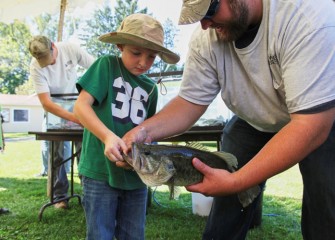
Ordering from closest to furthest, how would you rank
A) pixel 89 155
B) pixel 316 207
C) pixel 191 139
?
pixel 316 207 < pixel 89 155 < pixel 191 139

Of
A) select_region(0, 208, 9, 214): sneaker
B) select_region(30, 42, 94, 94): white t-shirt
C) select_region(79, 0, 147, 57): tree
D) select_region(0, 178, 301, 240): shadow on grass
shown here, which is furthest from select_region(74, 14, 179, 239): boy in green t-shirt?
select_region(79, 0, 147, 57): tree

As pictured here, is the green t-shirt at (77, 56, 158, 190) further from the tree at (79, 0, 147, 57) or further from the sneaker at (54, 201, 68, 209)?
the tree at (79, 0, 147, 57)

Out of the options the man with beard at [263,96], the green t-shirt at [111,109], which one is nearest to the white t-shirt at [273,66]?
the man with beard at [263,96]

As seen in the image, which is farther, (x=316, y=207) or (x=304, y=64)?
(x=316, y=207)

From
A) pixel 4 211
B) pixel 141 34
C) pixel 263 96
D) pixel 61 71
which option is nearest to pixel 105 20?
pixel 61 71

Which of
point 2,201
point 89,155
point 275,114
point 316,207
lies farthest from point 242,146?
point 2,201

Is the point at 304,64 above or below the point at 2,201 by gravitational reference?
above

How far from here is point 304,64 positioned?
1.38 m

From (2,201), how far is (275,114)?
4063 millimetres

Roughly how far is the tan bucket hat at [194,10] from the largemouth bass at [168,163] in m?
0.59

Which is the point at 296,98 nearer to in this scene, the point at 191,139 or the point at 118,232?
the point at 118,232

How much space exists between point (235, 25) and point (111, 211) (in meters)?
1.20

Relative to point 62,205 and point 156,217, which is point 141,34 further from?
point 62,205

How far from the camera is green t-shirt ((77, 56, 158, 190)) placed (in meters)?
1.95
